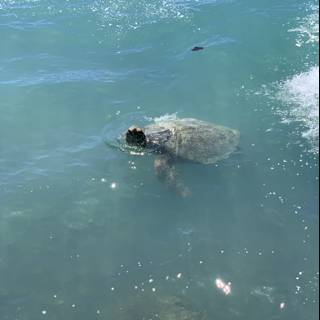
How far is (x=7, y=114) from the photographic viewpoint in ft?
53.1

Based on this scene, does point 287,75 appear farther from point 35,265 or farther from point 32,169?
point 35,265

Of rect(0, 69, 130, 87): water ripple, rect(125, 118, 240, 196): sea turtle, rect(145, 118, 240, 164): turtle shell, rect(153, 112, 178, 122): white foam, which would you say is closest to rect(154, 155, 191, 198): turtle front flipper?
rect(125, 118, 240, 196): sea turtle

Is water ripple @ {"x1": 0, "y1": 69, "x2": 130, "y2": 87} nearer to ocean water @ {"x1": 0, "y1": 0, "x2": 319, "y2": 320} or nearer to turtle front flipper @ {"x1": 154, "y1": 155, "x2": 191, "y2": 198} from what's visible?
ocean water @ {"x1": 0, "y1": 0, "x2": 319, "y2": 320}

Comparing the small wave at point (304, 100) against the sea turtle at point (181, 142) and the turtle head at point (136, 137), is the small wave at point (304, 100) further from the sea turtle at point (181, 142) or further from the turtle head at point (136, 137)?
the turtle head at point (136, 137)

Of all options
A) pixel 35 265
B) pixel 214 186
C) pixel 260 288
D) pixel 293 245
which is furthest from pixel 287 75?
pixel 35 265

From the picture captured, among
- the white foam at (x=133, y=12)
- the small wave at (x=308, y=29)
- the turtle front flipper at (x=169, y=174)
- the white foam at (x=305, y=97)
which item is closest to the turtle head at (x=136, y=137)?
the turtle front flipper at (x=169, y=174)

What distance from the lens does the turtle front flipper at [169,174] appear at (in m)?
12.8

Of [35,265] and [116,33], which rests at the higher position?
[116,33]

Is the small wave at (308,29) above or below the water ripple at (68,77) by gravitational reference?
above

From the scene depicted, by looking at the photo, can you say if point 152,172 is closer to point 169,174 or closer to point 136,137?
point 169,174

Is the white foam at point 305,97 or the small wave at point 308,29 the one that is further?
the small wave at point 308,29

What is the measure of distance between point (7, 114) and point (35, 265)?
21.4ft

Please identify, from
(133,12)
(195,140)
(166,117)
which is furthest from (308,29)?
(195,140)

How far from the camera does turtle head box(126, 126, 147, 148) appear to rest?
13039 mm
